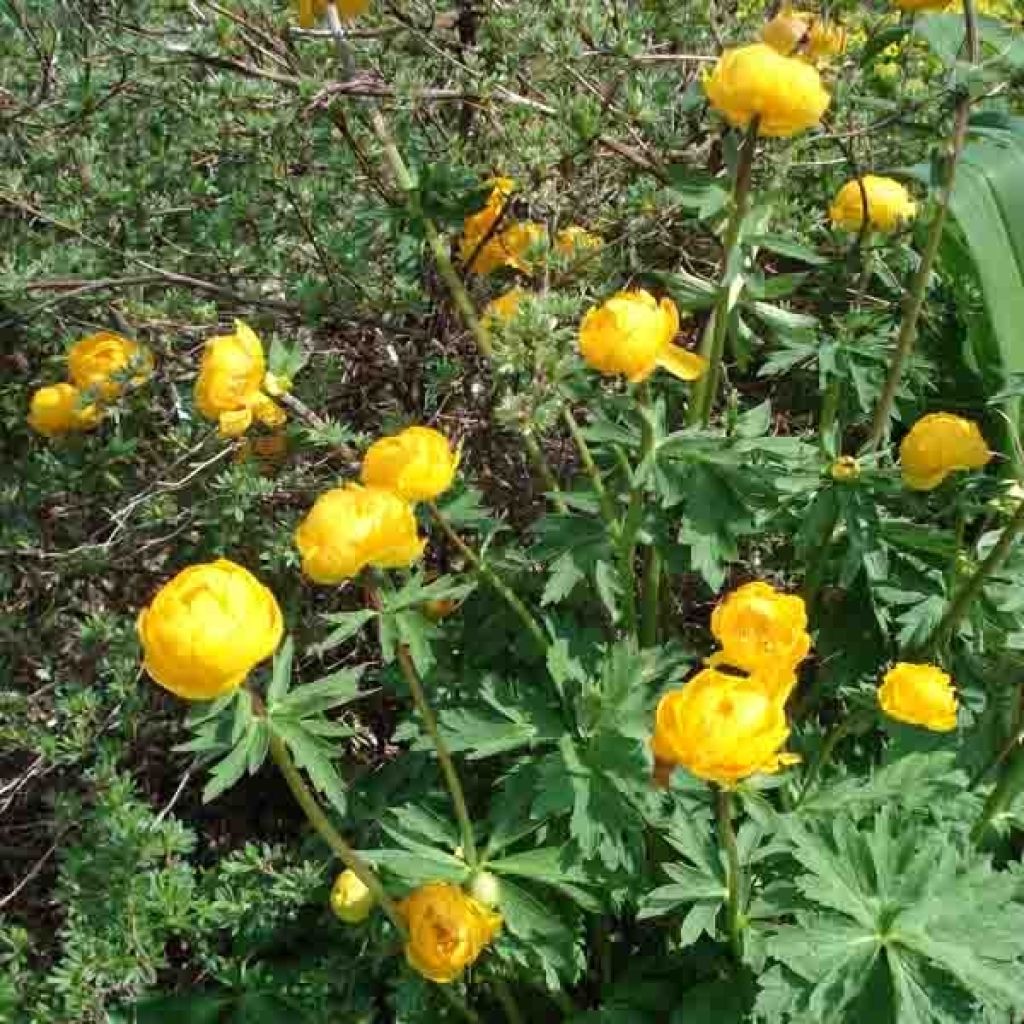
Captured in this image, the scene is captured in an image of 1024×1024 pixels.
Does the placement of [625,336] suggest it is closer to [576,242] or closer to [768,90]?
[768,90]

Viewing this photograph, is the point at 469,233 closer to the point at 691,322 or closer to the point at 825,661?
the point at 691,322

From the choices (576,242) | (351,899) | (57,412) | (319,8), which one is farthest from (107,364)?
(351,899)

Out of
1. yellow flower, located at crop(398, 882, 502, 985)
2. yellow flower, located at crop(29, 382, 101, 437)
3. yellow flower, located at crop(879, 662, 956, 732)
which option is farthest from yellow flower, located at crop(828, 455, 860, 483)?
yellow flower, located at crop(29, 382, 101, 437)

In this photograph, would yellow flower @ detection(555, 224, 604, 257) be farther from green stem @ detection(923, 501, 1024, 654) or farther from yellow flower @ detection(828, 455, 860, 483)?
green stem @ detection(923, 501, 1024, 654)

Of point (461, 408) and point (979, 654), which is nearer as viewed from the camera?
point (979, 654)

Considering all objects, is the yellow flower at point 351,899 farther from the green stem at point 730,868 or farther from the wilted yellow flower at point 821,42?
the wilted yellow flower at point 821,42

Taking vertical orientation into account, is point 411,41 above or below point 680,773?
above

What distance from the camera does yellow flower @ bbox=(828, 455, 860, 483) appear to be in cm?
140

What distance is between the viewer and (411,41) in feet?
5.52

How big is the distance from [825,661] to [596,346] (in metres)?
0.58

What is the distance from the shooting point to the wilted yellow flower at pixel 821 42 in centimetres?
127

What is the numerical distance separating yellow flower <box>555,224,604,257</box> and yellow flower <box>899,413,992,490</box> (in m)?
0.45

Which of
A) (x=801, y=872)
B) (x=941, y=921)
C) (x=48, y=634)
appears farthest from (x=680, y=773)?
(x=48, y=634)

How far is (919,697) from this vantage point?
120cm
